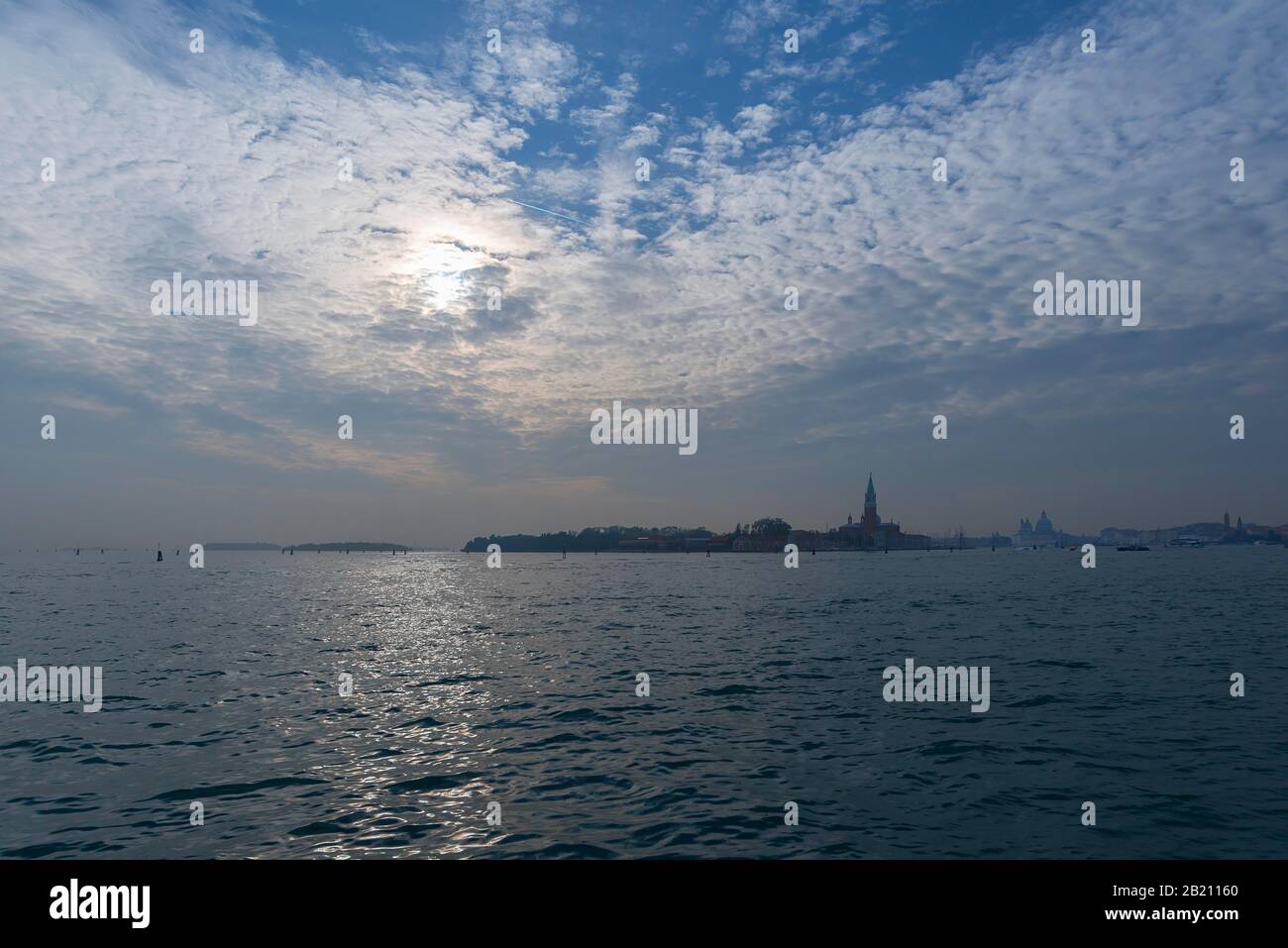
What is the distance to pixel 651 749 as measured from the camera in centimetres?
2003

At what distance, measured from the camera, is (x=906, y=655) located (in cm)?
3659

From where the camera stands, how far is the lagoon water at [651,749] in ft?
45.9

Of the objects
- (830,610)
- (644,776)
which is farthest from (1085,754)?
(830,610)

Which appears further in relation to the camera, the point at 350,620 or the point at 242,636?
the point at 350,620

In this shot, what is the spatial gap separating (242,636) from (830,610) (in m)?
45.8

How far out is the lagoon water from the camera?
45.9 ft
